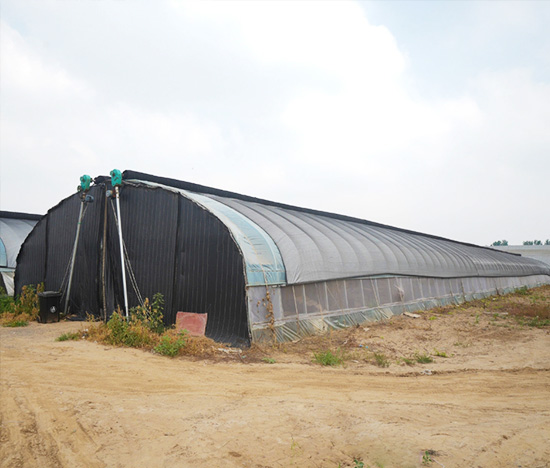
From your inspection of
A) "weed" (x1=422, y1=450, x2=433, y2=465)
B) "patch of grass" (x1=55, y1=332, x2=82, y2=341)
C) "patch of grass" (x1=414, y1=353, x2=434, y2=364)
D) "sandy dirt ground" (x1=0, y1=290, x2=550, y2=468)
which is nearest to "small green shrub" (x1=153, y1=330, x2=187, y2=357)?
"sandy dirt ground" (x1=0, y1=290, x2=550, y2=468)

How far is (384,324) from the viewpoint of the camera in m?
14.7

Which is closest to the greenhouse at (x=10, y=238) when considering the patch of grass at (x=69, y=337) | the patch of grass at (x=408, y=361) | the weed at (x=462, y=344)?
the patch of grass at (x=69, y=337)

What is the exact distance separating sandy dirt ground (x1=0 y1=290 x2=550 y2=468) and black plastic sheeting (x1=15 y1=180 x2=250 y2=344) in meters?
2.08

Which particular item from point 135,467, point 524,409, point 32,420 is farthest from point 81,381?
point 524,409

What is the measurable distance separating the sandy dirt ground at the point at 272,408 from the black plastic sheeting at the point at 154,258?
208 centimetres

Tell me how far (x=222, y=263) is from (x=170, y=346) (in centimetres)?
294

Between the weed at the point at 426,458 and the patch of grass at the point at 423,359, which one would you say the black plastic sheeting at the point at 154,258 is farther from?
the weed at the point at 426,458

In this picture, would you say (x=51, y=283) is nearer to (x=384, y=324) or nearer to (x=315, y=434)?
(x=384, y=324)

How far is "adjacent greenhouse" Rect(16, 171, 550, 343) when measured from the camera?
10.9 m

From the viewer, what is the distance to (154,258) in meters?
13.2

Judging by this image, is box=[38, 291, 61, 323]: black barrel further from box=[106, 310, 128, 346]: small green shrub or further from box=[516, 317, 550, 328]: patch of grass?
box=[516, 317, 550, 328]: patch of grass

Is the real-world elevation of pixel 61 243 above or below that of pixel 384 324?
above

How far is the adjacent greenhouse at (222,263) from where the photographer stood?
431 inches

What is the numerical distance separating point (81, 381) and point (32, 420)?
1929 mm
